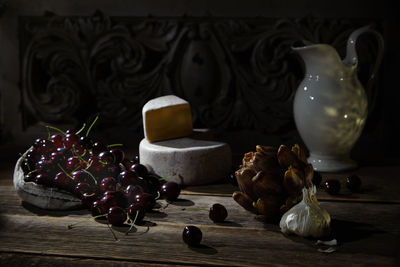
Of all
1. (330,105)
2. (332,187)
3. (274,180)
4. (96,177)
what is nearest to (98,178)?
(96,177)

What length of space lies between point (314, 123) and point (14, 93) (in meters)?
1.27

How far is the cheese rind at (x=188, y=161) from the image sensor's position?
46.9 inches

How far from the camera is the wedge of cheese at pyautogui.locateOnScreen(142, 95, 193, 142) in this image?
1273 mm

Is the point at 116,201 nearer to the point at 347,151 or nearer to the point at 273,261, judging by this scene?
the point at 273,261

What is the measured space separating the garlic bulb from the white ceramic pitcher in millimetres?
520

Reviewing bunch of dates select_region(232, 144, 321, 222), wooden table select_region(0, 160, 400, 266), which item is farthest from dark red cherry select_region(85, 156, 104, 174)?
bunch of dates select_region(232, 144, 321, 222)

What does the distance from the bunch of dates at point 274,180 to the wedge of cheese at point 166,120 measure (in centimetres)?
43

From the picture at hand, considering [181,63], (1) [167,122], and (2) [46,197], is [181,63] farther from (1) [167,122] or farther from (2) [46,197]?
(2) [46,197]

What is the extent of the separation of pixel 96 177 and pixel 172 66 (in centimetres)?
90

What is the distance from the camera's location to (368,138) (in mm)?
1810

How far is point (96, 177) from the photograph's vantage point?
1.03 metres

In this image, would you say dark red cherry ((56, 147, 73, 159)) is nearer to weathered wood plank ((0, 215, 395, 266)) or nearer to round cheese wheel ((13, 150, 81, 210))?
round cheese wheel ((13, 150, 81, 210))

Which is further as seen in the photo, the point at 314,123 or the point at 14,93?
the point at 14,93

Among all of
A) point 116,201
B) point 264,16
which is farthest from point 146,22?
point 116,201
